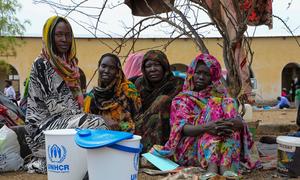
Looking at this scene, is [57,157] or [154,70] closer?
[57,157]

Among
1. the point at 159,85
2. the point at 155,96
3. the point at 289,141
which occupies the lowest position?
the point at 289,141

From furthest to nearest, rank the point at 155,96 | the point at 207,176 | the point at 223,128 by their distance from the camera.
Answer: the point at 155,96
the point at 223,128
the point at 207,176

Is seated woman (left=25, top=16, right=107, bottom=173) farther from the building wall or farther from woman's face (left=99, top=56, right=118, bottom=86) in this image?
the building wall

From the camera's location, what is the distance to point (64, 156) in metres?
2.63

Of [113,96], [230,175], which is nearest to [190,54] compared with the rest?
[113,96]

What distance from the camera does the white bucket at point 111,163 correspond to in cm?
236

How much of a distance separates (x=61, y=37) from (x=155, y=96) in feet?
3.48

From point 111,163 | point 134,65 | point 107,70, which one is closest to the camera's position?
point 111,163

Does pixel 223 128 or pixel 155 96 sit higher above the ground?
pixel 155 96

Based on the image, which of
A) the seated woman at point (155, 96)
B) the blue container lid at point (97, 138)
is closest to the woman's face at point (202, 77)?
the seated woman at point (155, 96)

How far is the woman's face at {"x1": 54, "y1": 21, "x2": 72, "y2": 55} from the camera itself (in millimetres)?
3598

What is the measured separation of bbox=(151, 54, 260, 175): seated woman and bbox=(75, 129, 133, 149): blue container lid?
98 cm

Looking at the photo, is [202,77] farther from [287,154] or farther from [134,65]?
[134,65]

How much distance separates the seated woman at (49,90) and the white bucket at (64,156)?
2.56ft
